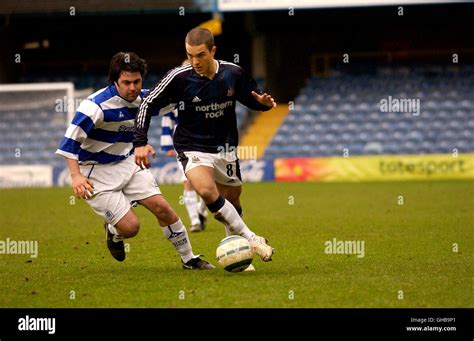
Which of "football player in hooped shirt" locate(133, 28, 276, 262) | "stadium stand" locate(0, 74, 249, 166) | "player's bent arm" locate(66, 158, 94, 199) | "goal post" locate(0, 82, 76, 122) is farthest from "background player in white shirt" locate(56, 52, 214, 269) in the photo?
"stadium stand" locate(0, 74, 249, 166)

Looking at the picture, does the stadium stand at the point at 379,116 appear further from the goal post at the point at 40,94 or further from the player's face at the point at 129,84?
the player's face at the point at 129,84

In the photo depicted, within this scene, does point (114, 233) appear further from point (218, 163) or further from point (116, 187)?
point (218, 163)

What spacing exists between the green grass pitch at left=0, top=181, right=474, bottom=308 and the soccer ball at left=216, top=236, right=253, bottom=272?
0.15m

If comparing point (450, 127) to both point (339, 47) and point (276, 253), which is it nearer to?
point (339, 47)

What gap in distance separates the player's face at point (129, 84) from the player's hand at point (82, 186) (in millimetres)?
909

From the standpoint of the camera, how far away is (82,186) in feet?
27.1

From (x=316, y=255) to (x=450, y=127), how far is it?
1829 centimetres

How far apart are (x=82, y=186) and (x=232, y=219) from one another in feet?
4.59

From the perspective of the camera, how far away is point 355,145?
27.1m

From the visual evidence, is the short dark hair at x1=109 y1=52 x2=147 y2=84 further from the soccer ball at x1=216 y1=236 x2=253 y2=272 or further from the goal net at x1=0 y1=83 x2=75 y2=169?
the goal net at x1=0 y1=83 x2=75 y2=169

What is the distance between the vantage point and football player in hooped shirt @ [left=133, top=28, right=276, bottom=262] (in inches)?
332
